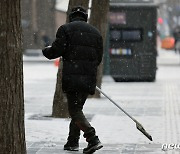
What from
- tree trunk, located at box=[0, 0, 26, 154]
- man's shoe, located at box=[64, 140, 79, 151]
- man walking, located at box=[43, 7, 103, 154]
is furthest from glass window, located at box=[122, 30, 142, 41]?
tree trunk, located at box=[0, 0, 26, 154]

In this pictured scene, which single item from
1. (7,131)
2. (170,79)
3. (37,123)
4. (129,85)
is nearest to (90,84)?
(7,131)

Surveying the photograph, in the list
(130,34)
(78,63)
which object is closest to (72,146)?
(78,63)

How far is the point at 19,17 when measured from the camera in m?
7.43

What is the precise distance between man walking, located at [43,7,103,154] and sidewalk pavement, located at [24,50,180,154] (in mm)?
507

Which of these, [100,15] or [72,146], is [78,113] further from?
[100,15]

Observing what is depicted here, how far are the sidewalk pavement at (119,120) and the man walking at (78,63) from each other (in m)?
0.51

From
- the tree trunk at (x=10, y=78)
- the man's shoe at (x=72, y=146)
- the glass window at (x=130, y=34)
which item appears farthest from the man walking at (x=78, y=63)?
the glass window at (x=130, y=34)

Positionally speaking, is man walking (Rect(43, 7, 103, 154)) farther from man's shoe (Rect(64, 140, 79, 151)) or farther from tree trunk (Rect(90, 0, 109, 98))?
tree trunk (Rect(90, 0, 109, 98))

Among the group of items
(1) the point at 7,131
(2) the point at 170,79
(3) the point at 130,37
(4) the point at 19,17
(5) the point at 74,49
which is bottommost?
(2) the point at 170,79

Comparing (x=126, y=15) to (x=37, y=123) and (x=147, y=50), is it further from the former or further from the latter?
(x=37, y=123)

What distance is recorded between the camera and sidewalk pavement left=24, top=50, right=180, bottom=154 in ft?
32.6

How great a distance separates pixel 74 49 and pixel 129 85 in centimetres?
1494

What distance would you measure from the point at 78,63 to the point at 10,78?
71.6 inches

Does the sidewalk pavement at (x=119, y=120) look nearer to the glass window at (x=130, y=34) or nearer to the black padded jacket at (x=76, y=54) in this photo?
the black padded jacket at (x=76, y=54)
